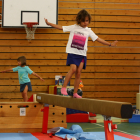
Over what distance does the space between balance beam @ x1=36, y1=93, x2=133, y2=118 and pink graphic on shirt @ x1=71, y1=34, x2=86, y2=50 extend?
2.51 ft

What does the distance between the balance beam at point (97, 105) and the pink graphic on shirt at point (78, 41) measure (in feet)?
2.51

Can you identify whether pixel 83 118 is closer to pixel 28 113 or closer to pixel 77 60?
pixel 28 113

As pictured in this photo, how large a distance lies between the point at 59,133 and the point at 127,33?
4.99 metres

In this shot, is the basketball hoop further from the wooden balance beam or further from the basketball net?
the wooden balance beam

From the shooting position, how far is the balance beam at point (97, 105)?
2.42m

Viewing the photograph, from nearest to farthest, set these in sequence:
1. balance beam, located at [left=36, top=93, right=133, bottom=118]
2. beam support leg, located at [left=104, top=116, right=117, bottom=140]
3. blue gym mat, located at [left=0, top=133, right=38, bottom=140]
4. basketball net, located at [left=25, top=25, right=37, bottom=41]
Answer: balance beam, located at [left=36, top=93, right=133, bottom=118] < beam support leg, located at [left=104, top=116, right=117, bottom=140] < blue gym mat, located at [left=0, top=133, right=38, bottom=140] < basketball net, located at [left=25, top=25, right=37, bottom=41]

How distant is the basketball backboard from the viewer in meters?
7.51

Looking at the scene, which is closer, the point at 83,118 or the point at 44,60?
Answer: the point at 83,118

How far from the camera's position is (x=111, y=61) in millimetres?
8156

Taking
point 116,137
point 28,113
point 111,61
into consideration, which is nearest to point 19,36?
point 111,61

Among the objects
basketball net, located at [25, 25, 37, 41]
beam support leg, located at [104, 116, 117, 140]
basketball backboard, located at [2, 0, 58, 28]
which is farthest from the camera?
basketball net, located at [25, 25, 37, 41]

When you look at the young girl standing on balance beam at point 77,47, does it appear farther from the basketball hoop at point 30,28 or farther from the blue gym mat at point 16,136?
the basketball hoop at point 30,28

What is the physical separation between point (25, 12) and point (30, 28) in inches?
20.4

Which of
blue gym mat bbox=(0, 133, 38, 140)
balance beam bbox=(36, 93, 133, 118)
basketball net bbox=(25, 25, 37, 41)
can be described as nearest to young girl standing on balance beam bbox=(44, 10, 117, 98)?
balance beam bbox=(36, 93, 133, 118)
